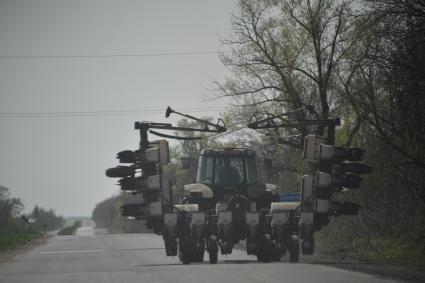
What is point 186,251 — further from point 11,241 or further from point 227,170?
point 11,241

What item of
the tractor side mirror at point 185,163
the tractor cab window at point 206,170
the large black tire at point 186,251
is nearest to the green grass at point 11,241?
the tractor cab window at point 206,170

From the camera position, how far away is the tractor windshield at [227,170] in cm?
2383

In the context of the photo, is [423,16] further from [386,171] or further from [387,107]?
[386,171]

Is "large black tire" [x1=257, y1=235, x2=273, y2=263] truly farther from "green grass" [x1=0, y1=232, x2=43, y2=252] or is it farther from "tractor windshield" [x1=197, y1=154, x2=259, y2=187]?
"green grass" [x1=0, y1=232, x2=43, y2=252]

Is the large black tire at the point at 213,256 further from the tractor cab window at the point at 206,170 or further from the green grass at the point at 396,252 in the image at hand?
the green grass at the point at 396,252

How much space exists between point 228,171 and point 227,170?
42mm

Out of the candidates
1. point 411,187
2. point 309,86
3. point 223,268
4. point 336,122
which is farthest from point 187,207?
point 309,86

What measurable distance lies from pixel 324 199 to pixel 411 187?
159 inches

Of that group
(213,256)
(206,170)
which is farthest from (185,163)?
(213,256)

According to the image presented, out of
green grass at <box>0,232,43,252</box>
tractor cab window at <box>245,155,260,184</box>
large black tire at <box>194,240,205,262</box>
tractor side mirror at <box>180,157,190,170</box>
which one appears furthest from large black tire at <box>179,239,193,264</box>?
green grass at <box>0,232,43,252</box>

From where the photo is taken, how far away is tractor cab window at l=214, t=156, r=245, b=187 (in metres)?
23.8

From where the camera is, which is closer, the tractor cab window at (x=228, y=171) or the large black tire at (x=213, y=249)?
the large black tire at (x=213, y=249)

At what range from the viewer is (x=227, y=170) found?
23938mm

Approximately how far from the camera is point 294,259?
22.3 m
